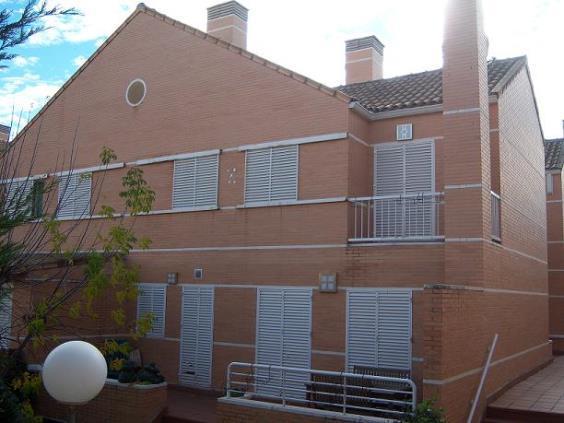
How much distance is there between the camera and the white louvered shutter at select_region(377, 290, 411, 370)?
12.1 meters

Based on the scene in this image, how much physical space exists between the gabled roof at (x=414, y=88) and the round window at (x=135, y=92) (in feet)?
18.7

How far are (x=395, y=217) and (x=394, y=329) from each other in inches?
97.0

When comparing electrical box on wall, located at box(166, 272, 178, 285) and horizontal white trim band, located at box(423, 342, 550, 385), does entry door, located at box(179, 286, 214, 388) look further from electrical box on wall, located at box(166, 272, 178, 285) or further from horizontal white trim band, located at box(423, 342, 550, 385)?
horizontal white trim band, located at box(423, 342, 550, 385)

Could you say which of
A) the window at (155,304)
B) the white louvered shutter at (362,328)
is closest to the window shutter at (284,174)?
the white louvered shutter at (362,328)

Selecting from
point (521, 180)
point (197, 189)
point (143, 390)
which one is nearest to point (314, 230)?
point (197, 189)

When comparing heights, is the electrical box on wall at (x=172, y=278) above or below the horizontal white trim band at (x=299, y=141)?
below

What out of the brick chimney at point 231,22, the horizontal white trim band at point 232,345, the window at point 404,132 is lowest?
the horizontal white trim band at point 232,345

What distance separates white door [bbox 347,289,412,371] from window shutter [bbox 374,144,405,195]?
2.60 meters

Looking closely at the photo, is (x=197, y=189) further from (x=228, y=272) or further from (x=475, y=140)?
(x=475, y=140)

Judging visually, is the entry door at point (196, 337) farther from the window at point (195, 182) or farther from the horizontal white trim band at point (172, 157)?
the horizontal white trim band at point (172, 157)

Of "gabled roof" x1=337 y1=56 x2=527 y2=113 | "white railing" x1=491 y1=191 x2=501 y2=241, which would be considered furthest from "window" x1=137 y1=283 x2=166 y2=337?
"white railing" x1=491 y1=191 x2=501 y2=241

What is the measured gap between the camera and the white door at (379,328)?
12.1m

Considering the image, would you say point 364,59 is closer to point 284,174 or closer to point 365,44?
point 365,44

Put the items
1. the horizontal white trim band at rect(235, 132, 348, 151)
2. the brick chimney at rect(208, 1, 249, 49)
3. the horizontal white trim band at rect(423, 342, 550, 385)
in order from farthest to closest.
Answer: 1. the brick chimney at rect(208, 1, 249, 49)
2. the horizontal white trim band at rect(235, 132, 348, 151)
3. the horizontal white trim band at rect(423, 342, 550, 385)
